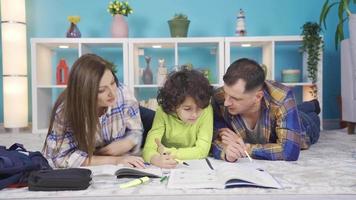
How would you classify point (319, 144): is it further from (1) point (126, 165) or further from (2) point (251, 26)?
(2) point (251, 26)

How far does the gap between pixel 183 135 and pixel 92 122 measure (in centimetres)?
44

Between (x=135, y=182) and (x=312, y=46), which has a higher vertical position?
(x=312, y=46)

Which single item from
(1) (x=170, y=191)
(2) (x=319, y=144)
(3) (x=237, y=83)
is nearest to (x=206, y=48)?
(2) (x=319, y=144)

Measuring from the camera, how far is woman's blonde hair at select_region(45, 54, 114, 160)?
4.55ft

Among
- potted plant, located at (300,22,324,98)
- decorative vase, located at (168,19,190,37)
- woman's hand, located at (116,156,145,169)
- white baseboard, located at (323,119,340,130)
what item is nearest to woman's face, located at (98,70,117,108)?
woman's hand, located at (116,156,145,169)

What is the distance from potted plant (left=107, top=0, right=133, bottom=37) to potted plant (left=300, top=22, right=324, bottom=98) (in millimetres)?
1501

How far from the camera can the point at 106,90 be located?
144 centimetres

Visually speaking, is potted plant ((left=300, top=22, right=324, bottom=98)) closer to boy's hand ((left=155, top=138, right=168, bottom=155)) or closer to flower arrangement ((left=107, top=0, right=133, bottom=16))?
flower arrangement ((left=107, top=0, right=133, bottom=16))

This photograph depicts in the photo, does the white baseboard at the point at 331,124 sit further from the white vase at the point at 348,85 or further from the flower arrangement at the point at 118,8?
the flower arrangement at the point at 118,8

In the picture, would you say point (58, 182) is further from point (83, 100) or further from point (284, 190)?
point (284, 190)

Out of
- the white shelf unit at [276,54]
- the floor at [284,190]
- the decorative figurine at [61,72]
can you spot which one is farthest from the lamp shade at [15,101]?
the floor at [284,190]

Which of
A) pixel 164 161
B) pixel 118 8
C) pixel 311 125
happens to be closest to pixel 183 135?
pixel 164 161

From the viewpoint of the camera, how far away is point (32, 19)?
354 centimetres

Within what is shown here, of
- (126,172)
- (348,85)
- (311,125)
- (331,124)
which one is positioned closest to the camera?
(126,172)
